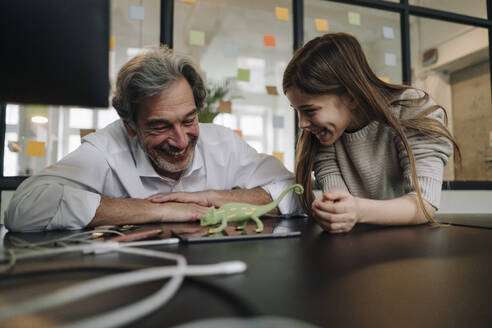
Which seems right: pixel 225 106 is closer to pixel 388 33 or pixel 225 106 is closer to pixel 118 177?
pixel 118 177

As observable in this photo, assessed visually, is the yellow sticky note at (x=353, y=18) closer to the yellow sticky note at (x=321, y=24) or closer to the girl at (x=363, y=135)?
the yellow sticky note at (x=321, y=24)

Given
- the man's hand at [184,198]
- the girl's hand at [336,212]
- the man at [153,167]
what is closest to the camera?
the girl's hand at [336,212]

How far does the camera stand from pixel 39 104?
1.34ft

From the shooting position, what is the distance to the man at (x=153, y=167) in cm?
100

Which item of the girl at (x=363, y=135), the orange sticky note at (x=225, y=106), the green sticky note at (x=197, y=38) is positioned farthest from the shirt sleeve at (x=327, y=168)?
the green sticky note at (x=197, y=38)

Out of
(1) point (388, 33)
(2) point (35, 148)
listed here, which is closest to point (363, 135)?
(2) point (35, 148)

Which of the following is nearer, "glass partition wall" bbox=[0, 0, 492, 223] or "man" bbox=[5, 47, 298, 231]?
"man" bbox=[5, 47, 298, 231]

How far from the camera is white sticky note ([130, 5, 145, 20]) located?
2217mm

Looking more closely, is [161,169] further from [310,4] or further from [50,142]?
[310,4]

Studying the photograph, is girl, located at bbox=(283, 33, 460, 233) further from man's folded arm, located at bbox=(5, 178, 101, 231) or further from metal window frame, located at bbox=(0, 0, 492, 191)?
metal window frame, located at bbox=(0, 0, 492, 191)

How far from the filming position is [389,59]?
9.36 ft

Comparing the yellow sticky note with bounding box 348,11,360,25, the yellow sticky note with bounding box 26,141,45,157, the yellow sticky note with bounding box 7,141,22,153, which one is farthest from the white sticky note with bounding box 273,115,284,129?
the yellow sticky note with bounding box 7,141,22,153

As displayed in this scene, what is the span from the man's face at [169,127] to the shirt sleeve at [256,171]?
270mm

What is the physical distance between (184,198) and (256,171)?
1.48 feet
